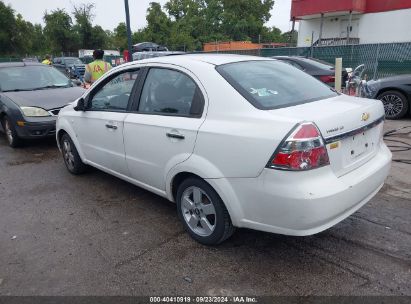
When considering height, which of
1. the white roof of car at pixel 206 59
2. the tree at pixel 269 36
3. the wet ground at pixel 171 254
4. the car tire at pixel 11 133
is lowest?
the wet ground at pixel 171 254

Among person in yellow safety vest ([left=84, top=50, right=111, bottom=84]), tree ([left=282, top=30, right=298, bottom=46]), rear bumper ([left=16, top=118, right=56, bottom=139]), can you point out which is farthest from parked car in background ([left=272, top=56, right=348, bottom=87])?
tree ([left=282, top=30, right=298, bottom=46])

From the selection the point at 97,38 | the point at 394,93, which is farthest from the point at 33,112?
the point at 97,38

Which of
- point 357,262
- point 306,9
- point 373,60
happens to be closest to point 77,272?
point 357,262

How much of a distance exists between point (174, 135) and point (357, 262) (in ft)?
6.16

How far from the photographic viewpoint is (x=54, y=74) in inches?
328

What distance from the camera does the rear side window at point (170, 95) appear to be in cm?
331

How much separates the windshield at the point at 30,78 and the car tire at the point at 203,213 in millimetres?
5581

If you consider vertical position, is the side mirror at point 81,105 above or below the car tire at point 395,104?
above

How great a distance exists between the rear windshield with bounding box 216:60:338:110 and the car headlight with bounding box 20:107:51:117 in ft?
15.2

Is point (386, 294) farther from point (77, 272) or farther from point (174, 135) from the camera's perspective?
point (77, 272)

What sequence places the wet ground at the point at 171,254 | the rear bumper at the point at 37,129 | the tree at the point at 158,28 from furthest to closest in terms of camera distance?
the tree at the point at 158,28, the rear bumper at the point at 37,129, the wet ground at the point at 171,254

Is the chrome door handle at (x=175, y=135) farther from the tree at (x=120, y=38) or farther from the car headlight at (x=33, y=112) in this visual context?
the tree at (x=120, y=38)

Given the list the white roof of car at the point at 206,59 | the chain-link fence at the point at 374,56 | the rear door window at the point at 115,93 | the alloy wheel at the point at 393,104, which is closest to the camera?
the white roof of car at the point at 206,59

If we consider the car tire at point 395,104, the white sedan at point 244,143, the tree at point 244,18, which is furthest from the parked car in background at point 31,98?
the tree at point 244,18
